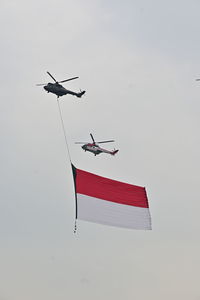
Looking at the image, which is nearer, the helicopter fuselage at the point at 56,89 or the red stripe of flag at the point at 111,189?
the red stripe of flag at the point at 111,189

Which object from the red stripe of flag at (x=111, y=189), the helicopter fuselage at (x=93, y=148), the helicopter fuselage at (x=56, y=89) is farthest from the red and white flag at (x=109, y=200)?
the helicopter fuselage at (x=93, y=148)

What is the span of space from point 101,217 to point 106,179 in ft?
13.6

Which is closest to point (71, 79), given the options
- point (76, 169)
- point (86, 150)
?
point (86, 150)

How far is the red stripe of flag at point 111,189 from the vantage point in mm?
37062

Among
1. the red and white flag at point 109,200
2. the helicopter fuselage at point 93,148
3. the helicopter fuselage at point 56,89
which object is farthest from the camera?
the helicopter fuselage at point 93,148

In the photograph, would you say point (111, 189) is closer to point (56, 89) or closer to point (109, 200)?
point (109, 200)

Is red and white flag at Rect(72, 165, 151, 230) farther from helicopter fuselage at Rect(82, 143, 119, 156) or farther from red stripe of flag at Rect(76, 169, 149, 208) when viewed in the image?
helicopter fuselage at Rect(82, 143, 119, 156)

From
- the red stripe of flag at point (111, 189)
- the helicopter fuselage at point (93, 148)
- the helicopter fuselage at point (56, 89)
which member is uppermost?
the helicopter fuselage at point (56, 89)

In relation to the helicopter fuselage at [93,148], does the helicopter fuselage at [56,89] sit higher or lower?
higher

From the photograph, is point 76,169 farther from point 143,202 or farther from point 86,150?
point 86,150

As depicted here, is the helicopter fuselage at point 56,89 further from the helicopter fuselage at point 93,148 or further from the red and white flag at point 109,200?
the red and white flag at point 109,200

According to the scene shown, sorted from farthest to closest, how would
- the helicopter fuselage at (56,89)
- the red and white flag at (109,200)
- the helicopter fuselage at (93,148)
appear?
the helicopter fuselage at (93,148) < the helicopter fuselage at (56,89) < the red and white flag at (109,200)

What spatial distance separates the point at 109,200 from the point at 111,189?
1099mm

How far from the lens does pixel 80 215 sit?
3378 centimetres
